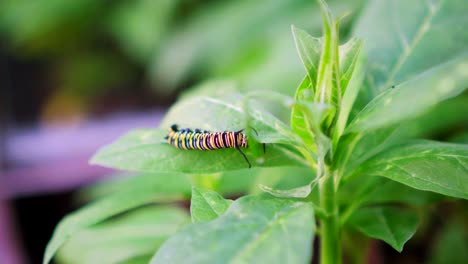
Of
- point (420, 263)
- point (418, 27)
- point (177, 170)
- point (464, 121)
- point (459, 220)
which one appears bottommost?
point (420, 263)

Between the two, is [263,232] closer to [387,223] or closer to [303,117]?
[303,117]

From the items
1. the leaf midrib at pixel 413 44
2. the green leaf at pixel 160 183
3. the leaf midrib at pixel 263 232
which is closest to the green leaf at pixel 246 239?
the leaf midrib at pixel 263 232

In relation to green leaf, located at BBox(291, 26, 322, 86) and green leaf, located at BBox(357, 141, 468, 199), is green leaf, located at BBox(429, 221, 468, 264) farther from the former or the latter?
green leaf, located at BBox(291, 26, 322, 86)

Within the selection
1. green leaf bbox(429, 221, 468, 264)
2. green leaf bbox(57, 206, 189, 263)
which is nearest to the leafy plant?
green leaf bbox(57, 206, 189, 263)

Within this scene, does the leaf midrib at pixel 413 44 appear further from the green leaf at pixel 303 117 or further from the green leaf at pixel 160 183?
the green leaf at pixel 160 183

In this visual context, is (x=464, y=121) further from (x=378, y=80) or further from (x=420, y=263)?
(x=378, y=80)

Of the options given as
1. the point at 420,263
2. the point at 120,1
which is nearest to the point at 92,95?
the point at 120,1
